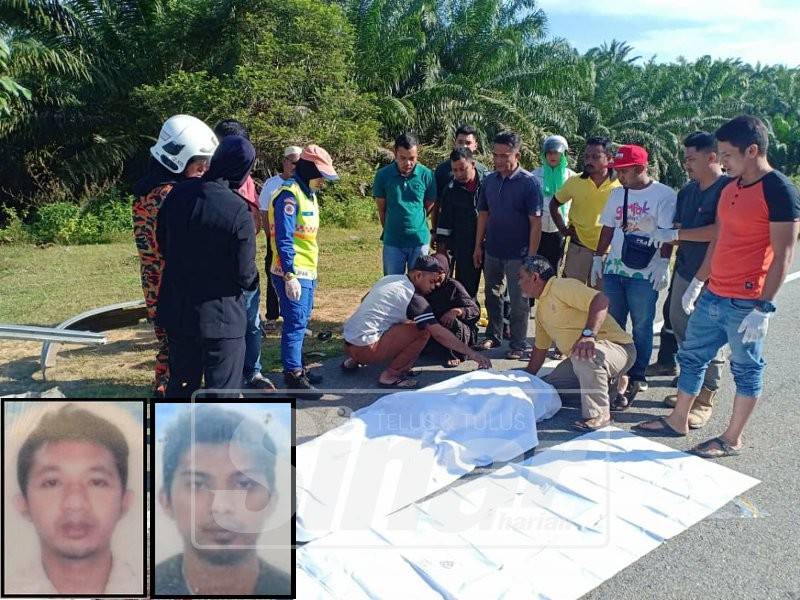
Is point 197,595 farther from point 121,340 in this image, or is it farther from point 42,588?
point 121,340

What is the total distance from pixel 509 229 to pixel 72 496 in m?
4.04

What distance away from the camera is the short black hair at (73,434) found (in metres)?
2.27

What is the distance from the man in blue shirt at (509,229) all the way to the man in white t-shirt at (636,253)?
2.27 feet

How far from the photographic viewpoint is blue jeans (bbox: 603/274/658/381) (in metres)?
4.85

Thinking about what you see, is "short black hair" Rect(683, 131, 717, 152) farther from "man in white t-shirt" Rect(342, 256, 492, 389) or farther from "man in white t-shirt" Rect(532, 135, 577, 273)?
"man in white t-shirt" Rect(342, 256, 492, 389)

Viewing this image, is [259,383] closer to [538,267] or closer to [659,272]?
[538,267]

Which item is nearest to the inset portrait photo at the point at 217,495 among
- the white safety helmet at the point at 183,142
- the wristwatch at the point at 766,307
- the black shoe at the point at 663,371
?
the white safety helmet at the point at 183,142

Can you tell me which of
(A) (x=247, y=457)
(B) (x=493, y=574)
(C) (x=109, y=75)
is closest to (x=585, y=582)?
(B) (x=493, y=574)

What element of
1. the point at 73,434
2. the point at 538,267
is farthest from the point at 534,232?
the point at 73,434

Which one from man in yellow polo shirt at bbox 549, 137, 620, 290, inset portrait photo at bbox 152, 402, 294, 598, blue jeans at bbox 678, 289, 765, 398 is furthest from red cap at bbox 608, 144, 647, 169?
inset portrait photo at bbox 152, 402, 294, 598

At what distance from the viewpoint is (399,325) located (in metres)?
5.02

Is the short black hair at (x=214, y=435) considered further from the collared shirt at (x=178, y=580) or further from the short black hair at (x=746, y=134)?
the short black hair at (x=746, y=134)

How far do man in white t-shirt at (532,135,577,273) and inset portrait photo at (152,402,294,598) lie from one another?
420 cm

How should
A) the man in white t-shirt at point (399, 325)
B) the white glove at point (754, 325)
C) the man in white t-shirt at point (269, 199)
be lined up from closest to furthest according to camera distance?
the white glove at point (754, 325) → the man in white t-shirt at point (399, 325) → the man in white t-shirt at point (269, 199)
